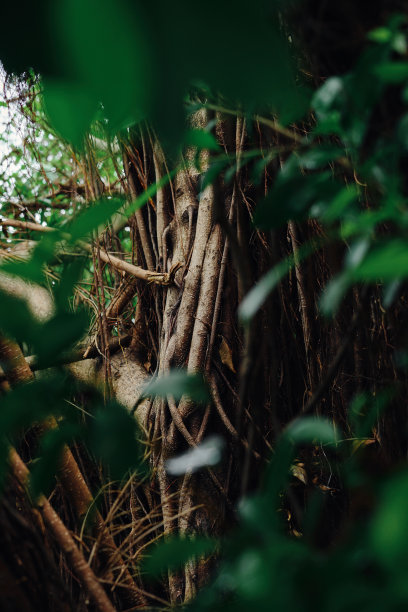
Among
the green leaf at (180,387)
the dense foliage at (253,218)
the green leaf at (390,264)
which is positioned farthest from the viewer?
the green leaf at (180,387)

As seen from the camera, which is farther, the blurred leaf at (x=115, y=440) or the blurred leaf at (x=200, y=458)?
the blurred leaf at (x=200, y=458)

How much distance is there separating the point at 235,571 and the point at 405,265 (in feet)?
0.87

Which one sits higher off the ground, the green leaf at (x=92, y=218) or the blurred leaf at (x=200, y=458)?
the green leaf at (x=92, y=218)

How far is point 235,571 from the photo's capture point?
1.19ft

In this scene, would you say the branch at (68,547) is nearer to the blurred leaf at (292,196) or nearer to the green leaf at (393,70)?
the blurred leaf at (292,196)

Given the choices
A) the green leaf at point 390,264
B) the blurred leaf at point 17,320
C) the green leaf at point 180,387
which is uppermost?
the green leaf at point 390,264

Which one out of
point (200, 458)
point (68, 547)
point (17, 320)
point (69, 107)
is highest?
point (69, 107)

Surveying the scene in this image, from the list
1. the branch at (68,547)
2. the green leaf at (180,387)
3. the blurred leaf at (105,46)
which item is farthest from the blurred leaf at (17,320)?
the branch at (68,547)

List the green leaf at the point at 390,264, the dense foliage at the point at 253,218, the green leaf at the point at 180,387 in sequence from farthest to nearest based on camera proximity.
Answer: the green leaf at the point at 180,387
the green leaf at the point at 390,264
the dense foliage at the point at 253,218

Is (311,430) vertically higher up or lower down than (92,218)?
lower down

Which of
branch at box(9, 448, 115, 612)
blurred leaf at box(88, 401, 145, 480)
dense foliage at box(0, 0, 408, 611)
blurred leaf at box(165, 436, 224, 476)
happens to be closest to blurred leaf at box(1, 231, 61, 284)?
dense foliage at box(0, 0, 408, 611)

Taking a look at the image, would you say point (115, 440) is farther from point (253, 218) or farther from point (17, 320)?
point (253, 218)

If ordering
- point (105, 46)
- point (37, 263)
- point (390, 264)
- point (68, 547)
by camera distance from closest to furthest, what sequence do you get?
point (105, 46)
point (390, 264)
point (37, 263)
point (68, 547)

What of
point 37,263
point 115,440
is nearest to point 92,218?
point 37,263
